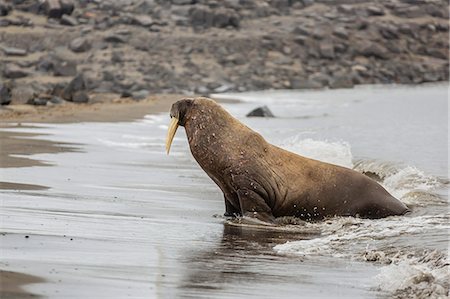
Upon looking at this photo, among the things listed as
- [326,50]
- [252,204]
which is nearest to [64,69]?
[326,50]

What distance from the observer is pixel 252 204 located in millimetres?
9375

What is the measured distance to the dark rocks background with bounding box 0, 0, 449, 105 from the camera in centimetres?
3741

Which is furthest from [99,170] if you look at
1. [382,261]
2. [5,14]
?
[5,14]

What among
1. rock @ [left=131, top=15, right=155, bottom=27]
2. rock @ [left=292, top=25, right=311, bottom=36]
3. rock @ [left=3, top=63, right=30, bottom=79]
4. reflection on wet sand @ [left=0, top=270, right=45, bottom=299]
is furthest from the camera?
rock @ [left=292, top=25, right=311, bottom=36]

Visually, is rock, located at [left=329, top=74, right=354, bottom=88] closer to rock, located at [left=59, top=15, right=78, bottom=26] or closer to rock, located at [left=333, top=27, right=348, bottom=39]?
rock, located at [left=333, top=27, right=348, bottom=39]

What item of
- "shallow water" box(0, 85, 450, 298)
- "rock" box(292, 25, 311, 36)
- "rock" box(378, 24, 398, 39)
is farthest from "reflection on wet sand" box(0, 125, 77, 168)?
"rock" box(378, 24, 398, 39)

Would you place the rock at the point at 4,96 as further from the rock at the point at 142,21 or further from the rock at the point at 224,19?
the rock at the point at 224,19

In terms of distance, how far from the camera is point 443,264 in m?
6.70

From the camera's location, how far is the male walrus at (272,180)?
9.45m

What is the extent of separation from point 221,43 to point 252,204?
34720 millimetres

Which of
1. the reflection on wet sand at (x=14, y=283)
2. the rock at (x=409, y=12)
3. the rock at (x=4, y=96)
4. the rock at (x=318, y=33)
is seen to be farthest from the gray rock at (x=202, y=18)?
the reflection on wet sand at (x=14, y=283)

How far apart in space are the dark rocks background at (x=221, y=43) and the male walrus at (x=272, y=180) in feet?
74.3

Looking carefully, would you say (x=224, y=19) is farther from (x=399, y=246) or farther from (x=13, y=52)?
(x=399, y=246)


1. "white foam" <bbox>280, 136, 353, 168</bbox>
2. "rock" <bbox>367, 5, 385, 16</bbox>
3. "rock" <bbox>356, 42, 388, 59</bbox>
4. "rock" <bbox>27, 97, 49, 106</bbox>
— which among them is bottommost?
"rock" <bbox>356, 42, 388, 59</bbox>
